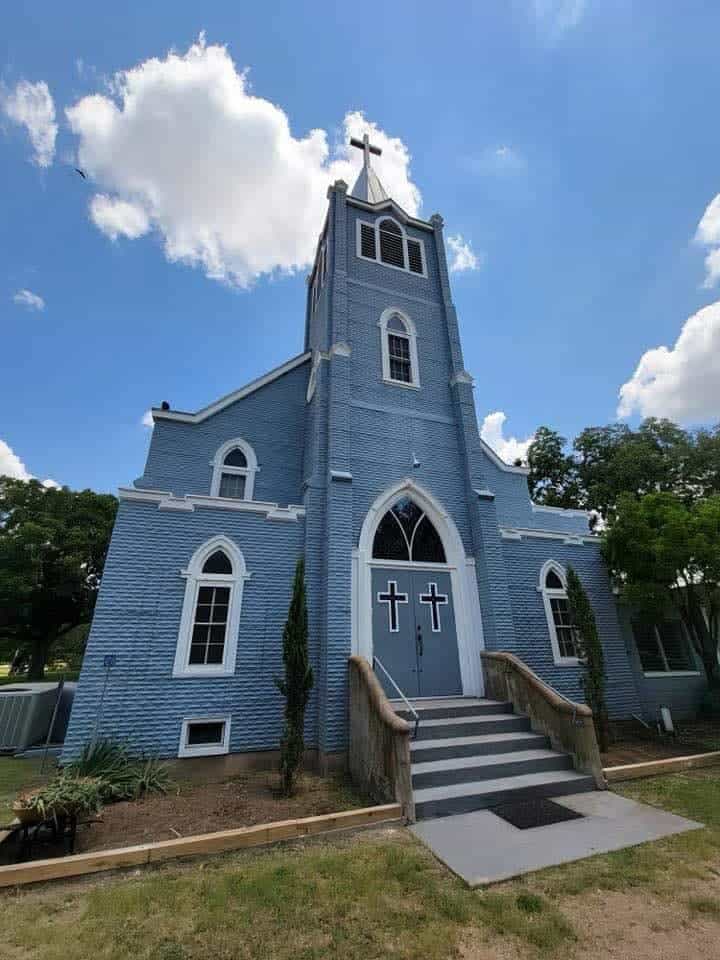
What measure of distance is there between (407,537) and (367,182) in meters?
14.3

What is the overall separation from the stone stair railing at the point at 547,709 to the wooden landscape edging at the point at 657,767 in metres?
0.26

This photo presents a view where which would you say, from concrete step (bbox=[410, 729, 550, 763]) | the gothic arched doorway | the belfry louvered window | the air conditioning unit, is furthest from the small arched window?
the air conditioning unit

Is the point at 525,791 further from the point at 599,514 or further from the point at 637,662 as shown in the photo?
the point at 599,514

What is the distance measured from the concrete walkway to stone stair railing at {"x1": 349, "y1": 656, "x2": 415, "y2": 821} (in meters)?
0.49

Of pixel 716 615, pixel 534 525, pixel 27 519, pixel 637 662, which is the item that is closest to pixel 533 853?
pixel 637 662

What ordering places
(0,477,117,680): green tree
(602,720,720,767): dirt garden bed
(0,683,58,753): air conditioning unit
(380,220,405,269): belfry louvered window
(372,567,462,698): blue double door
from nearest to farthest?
(602,720,720,767): dirt garden bed < (372,567,462,698): blue double door < (0,683,58,753): air conditioning unit < (380,220,405,269): belfry louvered window < (0,477,117,680): green tree

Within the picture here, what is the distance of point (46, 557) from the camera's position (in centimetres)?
Answer: 2005

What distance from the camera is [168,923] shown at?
3326mm

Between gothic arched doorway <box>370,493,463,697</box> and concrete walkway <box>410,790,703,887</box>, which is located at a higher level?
gothic arched doorway <box>370,493,463,697</box>

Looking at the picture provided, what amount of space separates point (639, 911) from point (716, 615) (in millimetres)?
9794

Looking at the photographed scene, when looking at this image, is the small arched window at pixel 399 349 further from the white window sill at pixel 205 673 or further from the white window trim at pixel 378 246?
the white window sill at pixel 205 673

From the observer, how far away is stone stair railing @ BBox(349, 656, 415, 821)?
5375mm

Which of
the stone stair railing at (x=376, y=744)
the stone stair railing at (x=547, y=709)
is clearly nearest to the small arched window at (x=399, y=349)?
the stone stair railing at (x=547, y=709)

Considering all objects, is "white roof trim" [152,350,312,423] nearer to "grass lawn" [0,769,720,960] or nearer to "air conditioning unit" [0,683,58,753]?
"air conditioning unit" [0,683,58,753]
